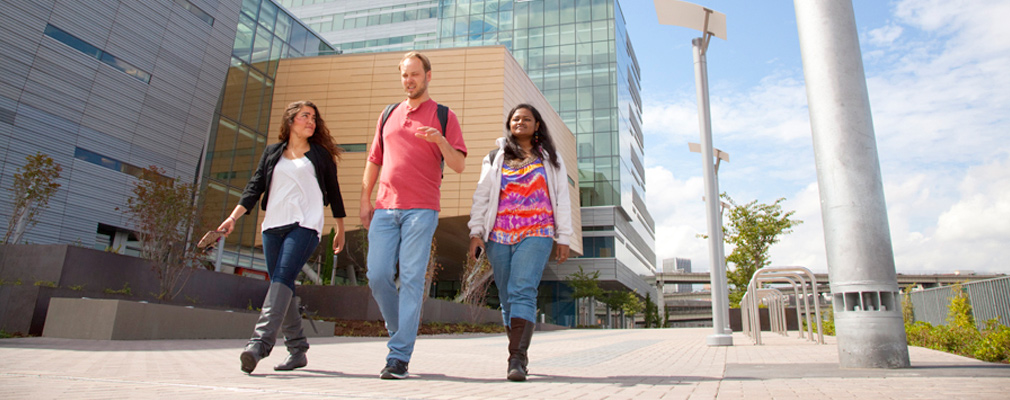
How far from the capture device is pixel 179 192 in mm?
11211

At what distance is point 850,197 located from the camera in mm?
3631

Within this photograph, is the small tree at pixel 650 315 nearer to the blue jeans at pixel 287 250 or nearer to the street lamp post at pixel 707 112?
the street lamp post at pixel 707 112

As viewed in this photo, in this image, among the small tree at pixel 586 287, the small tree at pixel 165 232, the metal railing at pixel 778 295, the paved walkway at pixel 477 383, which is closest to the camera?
the paved walkway at pixel 477 383

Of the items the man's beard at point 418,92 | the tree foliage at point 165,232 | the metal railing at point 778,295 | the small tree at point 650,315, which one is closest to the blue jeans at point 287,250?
the man's beard at point 418,92

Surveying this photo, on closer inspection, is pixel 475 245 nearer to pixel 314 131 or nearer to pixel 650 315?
pixel 314 131

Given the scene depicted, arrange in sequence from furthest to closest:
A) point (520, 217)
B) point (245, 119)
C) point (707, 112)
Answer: point (245, 119) → point (707, 112) → point (520, 217)

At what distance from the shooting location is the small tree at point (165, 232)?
10625 mm

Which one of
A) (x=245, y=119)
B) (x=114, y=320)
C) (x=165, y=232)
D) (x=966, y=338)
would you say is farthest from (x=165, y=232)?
(x=245, y=119)

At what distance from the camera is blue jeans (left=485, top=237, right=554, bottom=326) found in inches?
133

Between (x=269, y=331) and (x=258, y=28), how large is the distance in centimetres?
2786

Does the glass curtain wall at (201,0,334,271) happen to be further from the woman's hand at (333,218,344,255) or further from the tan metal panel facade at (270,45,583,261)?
the woman's hand at (333,218,344,255)

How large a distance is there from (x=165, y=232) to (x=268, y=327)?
8996 mm

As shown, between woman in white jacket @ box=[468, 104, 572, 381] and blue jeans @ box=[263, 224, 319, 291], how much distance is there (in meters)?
0.98

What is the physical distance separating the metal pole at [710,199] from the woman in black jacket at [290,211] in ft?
20.6
